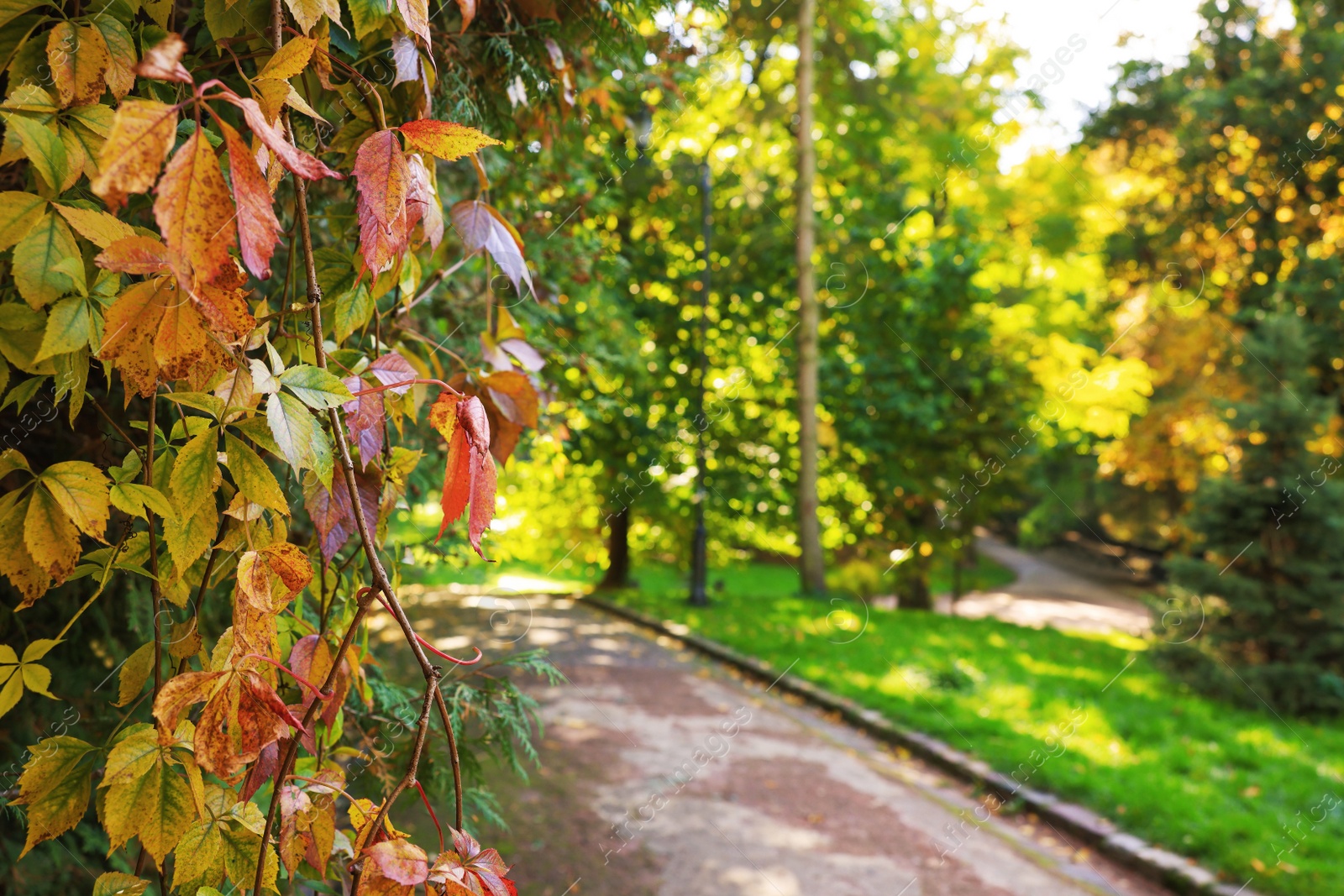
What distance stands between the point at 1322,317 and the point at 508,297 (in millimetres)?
15157

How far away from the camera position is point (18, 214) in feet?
2.36

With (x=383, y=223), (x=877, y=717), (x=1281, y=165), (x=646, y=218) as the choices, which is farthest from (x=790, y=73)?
(x=383, y=223)

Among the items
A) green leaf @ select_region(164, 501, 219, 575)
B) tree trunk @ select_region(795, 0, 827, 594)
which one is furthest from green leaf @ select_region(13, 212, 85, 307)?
tree trunk @ select_region(795, 0, 827, 594)

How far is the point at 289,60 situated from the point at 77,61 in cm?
19

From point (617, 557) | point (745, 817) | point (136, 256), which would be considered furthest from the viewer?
point (617, 557)

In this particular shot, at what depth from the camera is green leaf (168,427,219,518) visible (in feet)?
2.34

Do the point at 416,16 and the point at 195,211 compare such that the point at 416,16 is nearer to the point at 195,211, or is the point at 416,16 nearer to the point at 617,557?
the point at 195,211

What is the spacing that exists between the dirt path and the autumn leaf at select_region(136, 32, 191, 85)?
54.9 ft

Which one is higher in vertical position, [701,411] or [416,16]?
[416,16]

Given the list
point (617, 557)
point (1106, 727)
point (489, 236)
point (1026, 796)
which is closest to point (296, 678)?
point (489, 236)

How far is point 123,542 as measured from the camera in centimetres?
85

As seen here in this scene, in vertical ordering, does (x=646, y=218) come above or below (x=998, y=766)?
above

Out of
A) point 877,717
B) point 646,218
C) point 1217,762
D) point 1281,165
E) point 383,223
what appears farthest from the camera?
point 1281,165

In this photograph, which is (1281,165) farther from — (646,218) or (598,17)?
(598,17)
